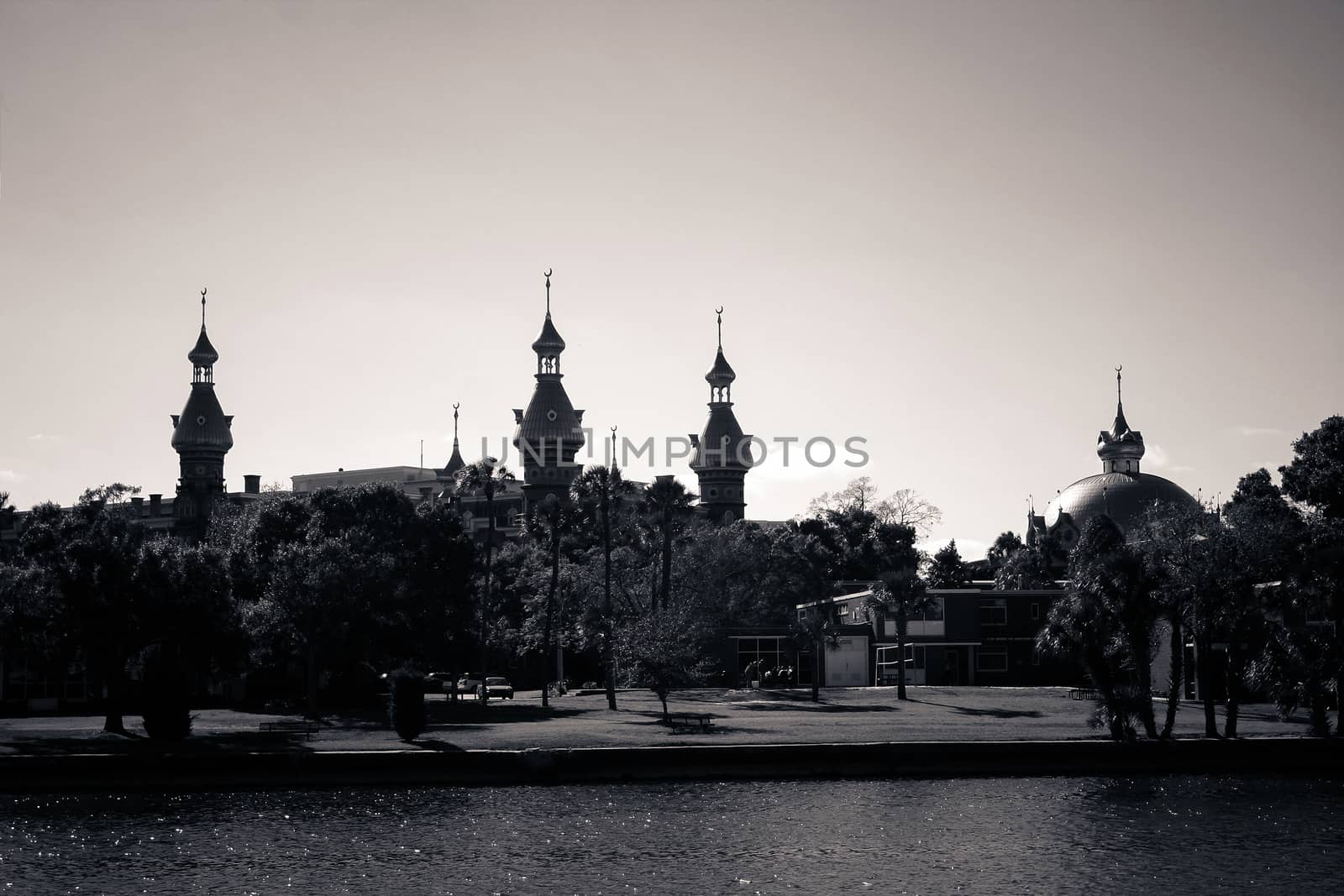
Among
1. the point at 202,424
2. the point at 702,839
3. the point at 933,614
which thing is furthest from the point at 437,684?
the point at 202,424

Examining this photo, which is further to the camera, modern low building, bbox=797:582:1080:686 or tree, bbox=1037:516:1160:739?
modern low building, bbox=797:582:1080:686

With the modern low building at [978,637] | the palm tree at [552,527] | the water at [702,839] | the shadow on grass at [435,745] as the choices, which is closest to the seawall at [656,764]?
the water at [702,839]

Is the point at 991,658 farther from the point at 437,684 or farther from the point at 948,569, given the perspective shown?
the point at 948,569

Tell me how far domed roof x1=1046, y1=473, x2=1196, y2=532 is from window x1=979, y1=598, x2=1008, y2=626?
59.8 metres

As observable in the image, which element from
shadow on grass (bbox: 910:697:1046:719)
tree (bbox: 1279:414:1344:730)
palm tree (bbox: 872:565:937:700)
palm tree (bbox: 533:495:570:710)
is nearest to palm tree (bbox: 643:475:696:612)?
palm tree (bbox: 533:495:570:710)

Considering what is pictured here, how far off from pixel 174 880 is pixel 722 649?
6945cm

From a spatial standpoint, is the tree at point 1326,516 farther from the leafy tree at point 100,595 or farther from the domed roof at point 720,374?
the domed roof at point 720,374

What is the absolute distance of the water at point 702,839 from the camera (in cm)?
2745

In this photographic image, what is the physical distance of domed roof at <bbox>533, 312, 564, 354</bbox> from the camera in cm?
15888

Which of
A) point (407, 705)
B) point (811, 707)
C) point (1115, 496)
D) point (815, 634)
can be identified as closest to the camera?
point (407, 705)

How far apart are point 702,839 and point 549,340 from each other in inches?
5088

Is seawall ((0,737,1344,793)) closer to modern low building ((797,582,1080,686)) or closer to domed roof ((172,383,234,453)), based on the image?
modern low building ((797,582,1080,686))

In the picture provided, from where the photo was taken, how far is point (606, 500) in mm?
77125

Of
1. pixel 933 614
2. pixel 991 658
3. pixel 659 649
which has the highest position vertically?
pixel 933 614
